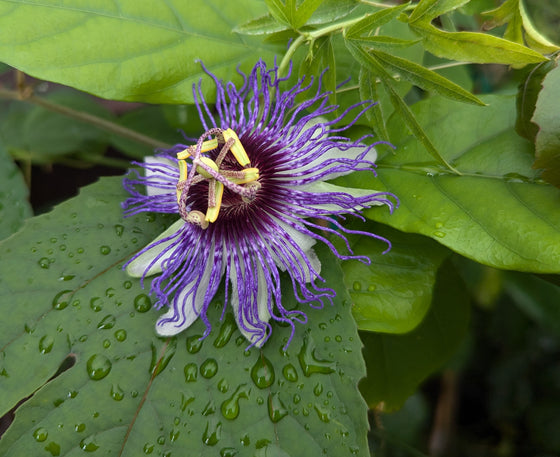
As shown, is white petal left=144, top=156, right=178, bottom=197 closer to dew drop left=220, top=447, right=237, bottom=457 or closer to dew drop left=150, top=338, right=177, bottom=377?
dew drop left=150, top=338, right=177, bottom=377

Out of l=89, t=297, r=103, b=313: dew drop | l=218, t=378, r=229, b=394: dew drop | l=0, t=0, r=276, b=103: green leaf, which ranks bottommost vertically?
l=218, t=378, r=229, b=394: dew drop

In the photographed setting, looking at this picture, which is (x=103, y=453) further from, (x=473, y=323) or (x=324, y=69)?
(x=473, y=323)

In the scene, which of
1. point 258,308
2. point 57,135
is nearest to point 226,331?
point 258,308

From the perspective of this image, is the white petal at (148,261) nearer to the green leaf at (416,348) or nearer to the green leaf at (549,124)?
the green leaf at (416,348)

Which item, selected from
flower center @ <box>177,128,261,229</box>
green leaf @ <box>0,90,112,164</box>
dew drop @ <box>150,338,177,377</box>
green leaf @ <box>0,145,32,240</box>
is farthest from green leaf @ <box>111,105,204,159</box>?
dew drop @ <box>150,338,177,377</box>

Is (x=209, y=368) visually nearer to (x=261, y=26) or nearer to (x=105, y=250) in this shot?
(x=105, y=250)

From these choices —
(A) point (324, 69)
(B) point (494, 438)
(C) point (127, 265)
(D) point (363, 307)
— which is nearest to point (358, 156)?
(A) point (324, 69)

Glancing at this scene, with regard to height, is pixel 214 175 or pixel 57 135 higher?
pixel 57 135
